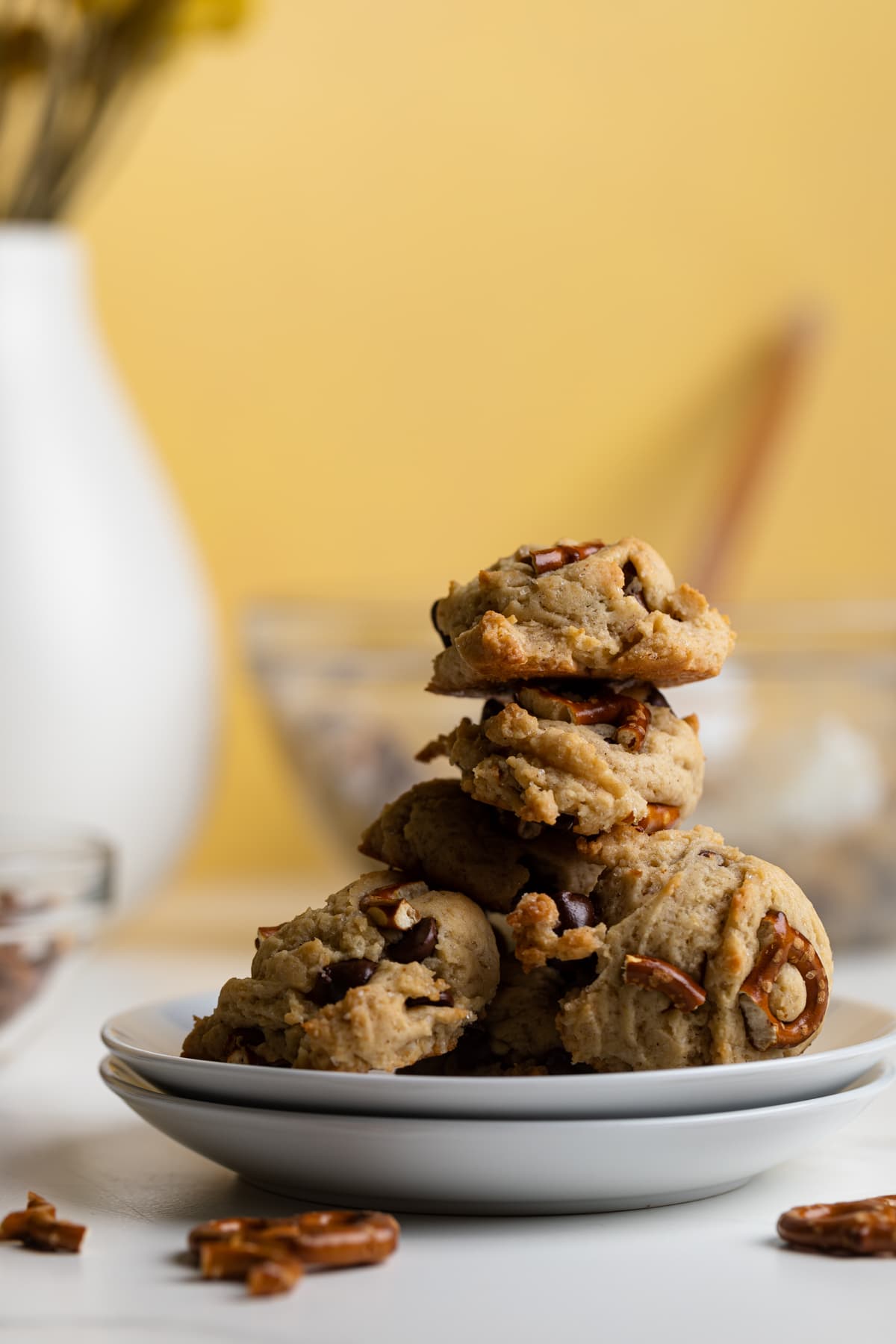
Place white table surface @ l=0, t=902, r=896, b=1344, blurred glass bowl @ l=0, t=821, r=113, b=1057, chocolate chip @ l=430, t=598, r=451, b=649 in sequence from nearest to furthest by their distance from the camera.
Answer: white table surface @ l=0, t=902, r=896, b=1344 < chocolate chip @ l=430, t=598, r=451, b=649 < blurred glass bowl @ l=0, t=821, r=113, b=1057

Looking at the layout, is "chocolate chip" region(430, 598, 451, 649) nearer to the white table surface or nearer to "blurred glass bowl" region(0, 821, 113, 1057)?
the white table surface

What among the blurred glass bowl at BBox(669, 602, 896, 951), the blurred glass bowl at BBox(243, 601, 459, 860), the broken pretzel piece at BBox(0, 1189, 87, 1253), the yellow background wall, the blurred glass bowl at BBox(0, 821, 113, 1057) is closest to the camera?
the broken pretzel piece at BBox(0, 1189, 87, 1253)

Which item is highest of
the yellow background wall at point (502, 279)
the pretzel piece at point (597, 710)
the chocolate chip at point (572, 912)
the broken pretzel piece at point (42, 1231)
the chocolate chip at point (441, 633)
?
the yellow background wall at point (502, 279)

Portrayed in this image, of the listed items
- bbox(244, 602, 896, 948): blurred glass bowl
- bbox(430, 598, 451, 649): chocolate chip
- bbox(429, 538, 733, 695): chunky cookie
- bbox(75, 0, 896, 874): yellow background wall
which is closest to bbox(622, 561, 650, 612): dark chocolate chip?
bbox(429, 538, 733, 695): chunky cookie

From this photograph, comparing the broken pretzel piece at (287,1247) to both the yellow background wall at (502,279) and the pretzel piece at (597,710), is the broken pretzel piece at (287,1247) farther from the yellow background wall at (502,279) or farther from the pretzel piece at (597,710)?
the yellow background wall at (502,279)

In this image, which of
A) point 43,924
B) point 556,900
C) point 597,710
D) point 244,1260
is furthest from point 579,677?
point 43,924

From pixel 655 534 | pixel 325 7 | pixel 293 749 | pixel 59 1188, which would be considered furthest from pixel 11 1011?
pixel 325 7

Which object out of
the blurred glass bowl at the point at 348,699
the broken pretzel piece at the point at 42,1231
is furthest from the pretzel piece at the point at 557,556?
the blurred glass bowl at the point at 348,699

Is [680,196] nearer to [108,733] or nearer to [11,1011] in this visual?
[108,733]
